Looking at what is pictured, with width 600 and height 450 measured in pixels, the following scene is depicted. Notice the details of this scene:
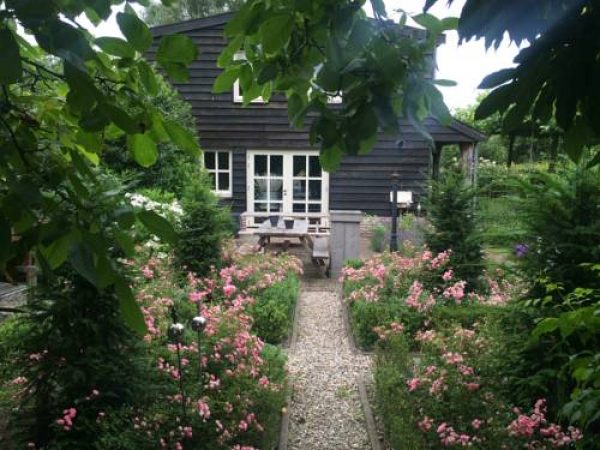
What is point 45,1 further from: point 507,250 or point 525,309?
point 507,250

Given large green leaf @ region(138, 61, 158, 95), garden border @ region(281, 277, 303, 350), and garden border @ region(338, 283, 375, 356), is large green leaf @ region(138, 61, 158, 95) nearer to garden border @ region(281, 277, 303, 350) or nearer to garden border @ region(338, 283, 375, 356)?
garden border @ region(338, 283, 375, 356)

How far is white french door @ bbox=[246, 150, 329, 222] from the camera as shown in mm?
14109

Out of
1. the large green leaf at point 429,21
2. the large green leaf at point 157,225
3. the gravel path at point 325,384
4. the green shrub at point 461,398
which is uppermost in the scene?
the large green leaf at point 429,21

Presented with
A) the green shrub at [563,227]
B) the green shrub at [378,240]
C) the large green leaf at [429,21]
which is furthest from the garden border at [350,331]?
the large green leaf at [429,21]

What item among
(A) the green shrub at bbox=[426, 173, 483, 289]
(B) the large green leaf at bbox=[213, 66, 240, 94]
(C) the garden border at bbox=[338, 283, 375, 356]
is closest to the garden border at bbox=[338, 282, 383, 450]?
(C) the garden border at bbox=[338, 283, 375, 356]

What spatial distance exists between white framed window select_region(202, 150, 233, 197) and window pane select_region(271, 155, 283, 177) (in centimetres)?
108

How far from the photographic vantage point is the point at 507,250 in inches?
172

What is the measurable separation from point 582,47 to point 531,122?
0.25 m

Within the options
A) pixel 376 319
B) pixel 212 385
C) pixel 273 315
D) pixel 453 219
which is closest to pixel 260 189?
pixel 453 219

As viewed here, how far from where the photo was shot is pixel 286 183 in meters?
14.3

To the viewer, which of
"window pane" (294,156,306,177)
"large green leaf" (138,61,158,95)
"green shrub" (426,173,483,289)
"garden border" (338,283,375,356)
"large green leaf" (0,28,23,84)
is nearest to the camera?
"large green leaf" (0,28,23,84)

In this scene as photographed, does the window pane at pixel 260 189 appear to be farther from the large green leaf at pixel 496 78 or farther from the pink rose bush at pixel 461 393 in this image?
the large green leaf at pixel 496 78

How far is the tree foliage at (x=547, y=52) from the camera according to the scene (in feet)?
3.38

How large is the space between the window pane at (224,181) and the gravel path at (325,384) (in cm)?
686
